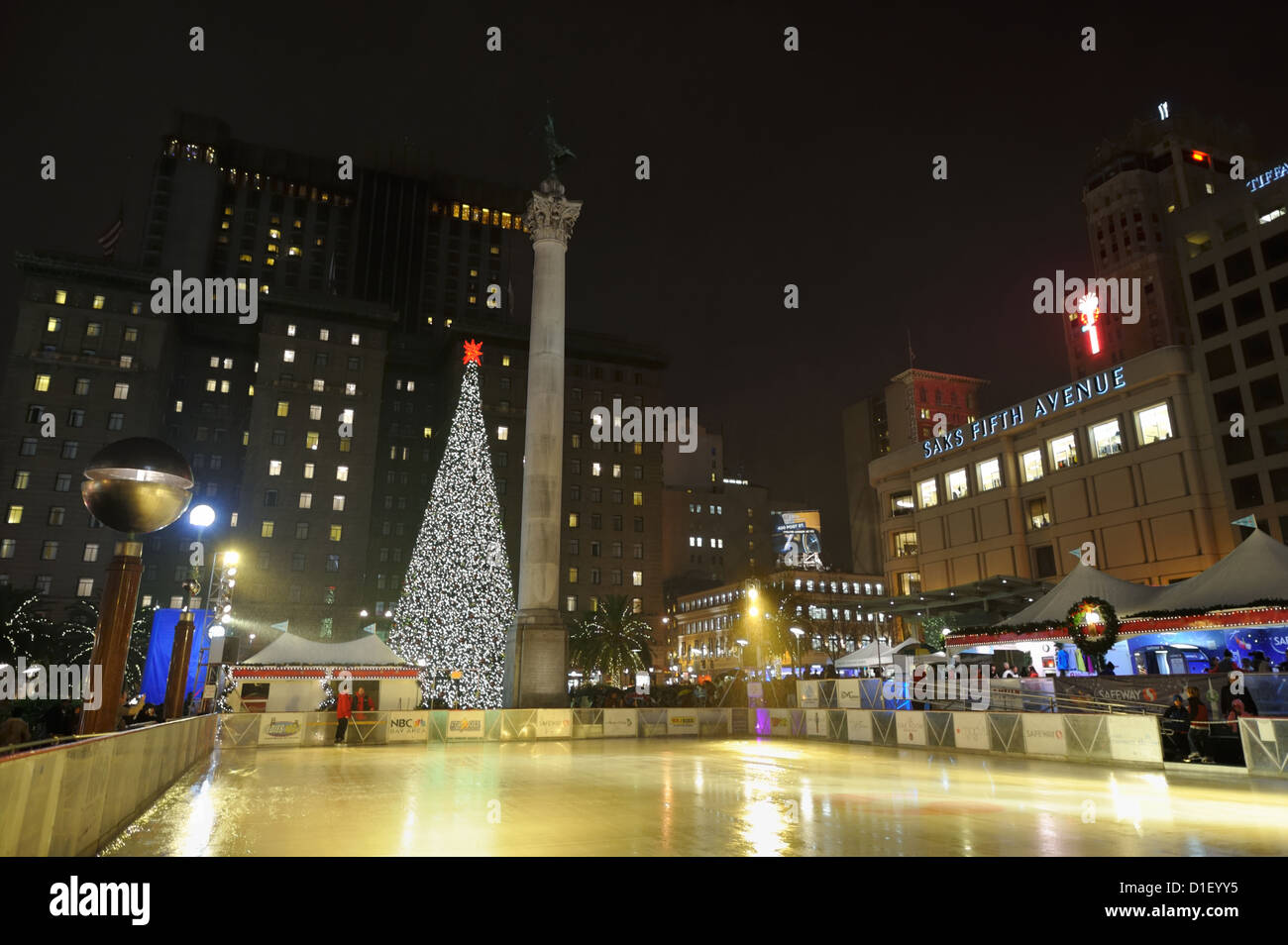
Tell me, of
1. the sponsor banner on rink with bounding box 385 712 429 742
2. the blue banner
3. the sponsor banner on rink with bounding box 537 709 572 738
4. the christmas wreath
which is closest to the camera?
the blue banner

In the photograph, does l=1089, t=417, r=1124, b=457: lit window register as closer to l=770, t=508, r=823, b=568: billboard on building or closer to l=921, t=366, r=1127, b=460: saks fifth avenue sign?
l=921, t=366, r=1127, b=460: saks fifth avenue sign

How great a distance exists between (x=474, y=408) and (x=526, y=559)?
12137 millimetres

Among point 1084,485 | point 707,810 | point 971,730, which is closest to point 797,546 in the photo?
point 1084,485

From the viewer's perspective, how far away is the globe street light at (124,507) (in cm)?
822

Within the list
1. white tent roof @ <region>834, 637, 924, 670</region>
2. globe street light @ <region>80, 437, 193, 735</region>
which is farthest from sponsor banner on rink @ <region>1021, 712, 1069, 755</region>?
globe street light @ <region>80, 437, 193, 735</region>

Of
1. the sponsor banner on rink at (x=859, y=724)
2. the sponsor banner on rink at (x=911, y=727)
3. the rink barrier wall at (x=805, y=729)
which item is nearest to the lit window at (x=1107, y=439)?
the rink barrier wall at (x=805, y=729)

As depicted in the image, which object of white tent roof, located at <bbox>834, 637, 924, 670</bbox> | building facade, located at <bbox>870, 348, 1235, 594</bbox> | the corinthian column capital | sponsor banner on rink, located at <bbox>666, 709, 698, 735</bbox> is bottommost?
sponsor banner on rink, located at <bbox>666, 709, 698, 735</bbox>

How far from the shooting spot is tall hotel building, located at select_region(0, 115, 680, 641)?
245ft

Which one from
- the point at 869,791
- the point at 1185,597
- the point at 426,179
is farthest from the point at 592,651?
the point at 426,179

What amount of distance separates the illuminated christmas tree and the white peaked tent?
29803 mm

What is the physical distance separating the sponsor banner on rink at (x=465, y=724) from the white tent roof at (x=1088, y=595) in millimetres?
21265

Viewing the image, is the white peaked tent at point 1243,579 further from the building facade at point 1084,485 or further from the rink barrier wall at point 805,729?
the building facade at point 1084,485

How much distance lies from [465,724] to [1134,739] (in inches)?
876
